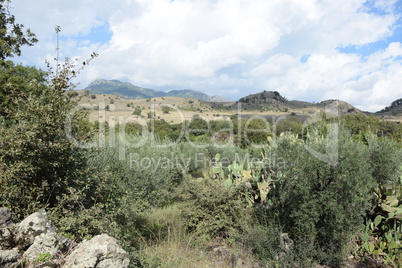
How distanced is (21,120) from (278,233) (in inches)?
195

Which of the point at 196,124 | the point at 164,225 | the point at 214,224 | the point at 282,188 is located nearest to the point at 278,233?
the point at 282,188

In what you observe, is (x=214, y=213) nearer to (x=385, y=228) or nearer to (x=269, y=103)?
(x=385, y=228)

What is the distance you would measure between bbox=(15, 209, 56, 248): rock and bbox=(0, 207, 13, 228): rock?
23 centimetres

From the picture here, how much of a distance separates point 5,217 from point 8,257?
80 centimetres

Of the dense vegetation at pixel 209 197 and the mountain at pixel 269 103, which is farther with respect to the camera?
the mountain at pixel 269 103

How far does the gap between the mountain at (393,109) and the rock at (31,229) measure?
65635mm

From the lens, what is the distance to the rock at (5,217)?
3.39 meters

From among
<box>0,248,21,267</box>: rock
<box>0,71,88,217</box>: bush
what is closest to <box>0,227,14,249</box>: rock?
<box>0,248,21,267</box>: rock

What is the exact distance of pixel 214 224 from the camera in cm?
639

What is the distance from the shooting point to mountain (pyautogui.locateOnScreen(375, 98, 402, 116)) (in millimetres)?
56072

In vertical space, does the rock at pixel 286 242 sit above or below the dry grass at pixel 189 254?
above

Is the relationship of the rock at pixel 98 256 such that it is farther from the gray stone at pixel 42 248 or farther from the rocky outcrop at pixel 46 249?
the gray stone at pixel 42 248

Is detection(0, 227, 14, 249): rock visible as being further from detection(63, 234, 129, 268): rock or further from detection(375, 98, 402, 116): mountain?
detection(375, 98, 402, 116): mountain

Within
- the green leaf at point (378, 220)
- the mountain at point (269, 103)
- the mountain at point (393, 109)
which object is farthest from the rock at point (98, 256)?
the mountain at point (393, 109)
